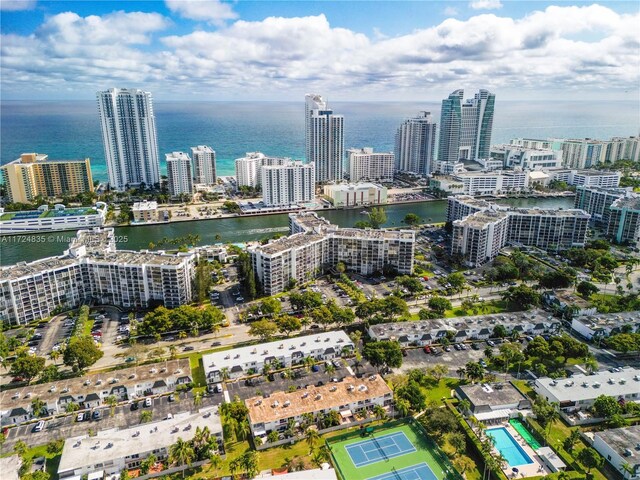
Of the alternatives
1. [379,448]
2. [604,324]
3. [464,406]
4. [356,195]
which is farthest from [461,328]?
[356,195]

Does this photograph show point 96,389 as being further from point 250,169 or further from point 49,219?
point 250,169

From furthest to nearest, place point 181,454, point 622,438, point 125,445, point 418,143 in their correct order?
1. point 418,143
2. point 622,438
3. point 125,445
4. point 181,454

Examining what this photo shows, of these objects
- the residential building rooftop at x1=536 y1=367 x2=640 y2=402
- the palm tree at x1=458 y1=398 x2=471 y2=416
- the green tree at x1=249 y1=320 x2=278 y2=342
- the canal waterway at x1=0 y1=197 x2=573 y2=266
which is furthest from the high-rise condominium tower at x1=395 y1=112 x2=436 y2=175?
the palm tree at x1=458 y1=398 x2=471 y2=416

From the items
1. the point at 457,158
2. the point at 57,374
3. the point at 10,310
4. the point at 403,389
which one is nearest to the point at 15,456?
the point at 57,374

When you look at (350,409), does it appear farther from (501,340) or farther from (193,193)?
(193,193)

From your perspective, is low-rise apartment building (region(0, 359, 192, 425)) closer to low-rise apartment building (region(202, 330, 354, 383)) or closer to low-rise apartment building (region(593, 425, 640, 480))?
low-rise apartment building (region(202, 330, 354, 383))
